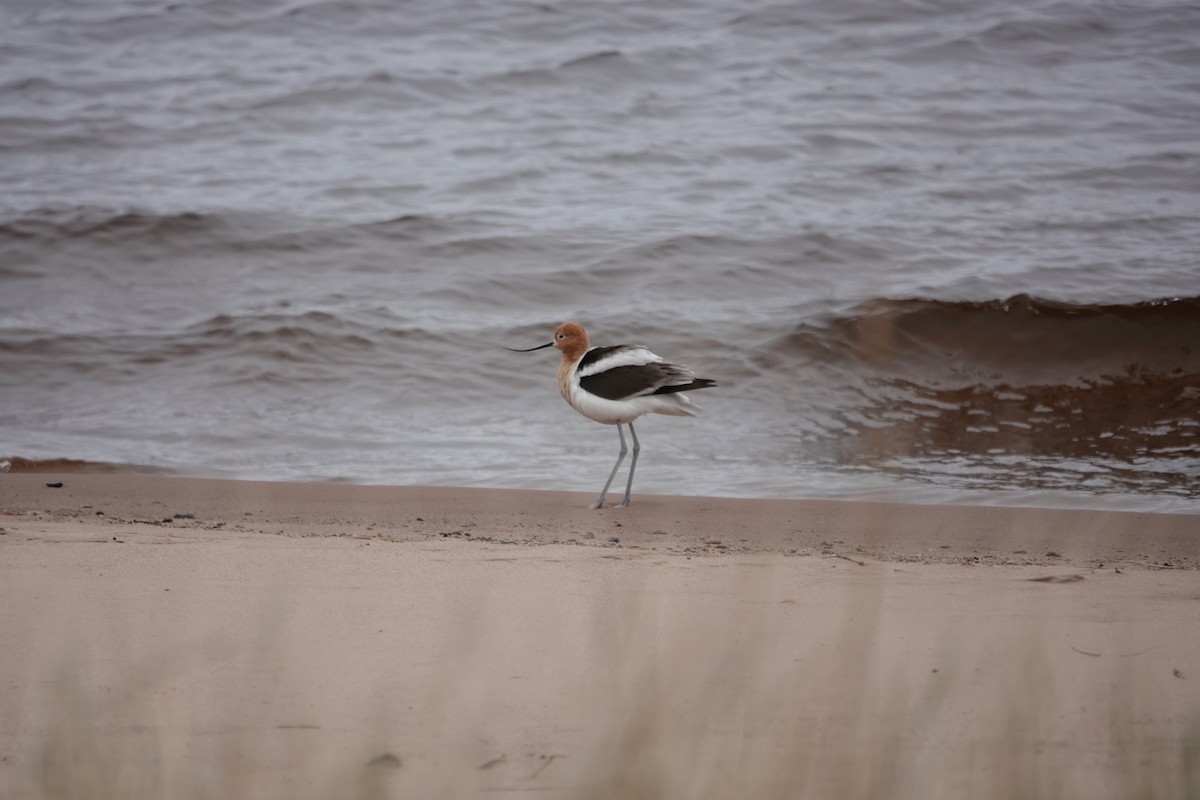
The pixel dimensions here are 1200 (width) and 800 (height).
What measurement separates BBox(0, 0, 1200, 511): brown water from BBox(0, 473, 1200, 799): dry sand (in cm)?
323

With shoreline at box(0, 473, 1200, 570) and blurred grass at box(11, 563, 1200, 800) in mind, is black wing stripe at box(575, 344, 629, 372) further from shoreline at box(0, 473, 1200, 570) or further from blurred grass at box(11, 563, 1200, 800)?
blurred grass at box(11, 563, 1200, 800)

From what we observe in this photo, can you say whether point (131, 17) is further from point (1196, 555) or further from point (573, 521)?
point (1196, 555)

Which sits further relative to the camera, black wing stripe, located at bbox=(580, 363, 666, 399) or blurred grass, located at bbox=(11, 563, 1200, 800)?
black wing stripe, located at bbox=(580, 363, 666, 399)

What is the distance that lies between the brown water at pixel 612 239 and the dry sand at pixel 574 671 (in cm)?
323

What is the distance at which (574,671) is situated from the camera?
11.0ft

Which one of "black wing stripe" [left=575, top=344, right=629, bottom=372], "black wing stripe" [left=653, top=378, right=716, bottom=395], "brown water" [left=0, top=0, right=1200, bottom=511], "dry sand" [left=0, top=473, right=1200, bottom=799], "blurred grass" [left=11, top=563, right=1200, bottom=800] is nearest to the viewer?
"blurred grass" [left=11, top=563, right=1200, bottom=800]

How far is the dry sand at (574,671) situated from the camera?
276 centimetres

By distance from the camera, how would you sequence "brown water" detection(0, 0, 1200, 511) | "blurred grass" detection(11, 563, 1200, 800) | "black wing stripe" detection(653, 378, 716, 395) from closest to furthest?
1. "blurred grass" detection(11, 563, 1200, 800)
2. "black wing stripe" detection(653, 378, 716, 395)
3. "brown water" detection(0, 0, 1200, 511)

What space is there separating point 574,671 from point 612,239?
11.1 m

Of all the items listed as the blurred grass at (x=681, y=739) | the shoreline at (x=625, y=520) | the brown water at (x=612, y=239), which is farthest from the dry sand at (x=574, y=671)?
the brown water at (x=612, y=239)

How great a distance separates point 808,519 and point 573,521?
1.27 meters

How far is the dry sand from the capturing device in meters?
2.76

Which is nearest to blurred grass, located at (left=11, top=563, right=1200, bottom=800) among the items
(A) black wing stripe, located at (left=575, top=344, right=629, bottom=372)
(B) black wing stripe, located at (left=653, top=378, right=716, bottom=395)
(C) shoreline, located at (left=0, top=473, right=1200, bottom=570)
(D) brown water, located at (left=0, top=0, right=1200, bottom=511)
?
(C) shoreline, located at (left=0, top=473, right=1200, bottom=570)

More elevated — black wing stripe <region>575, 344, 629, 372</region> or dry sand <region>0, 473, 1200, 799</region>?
dry sand <region>0, 473, 1200, 799</region>
